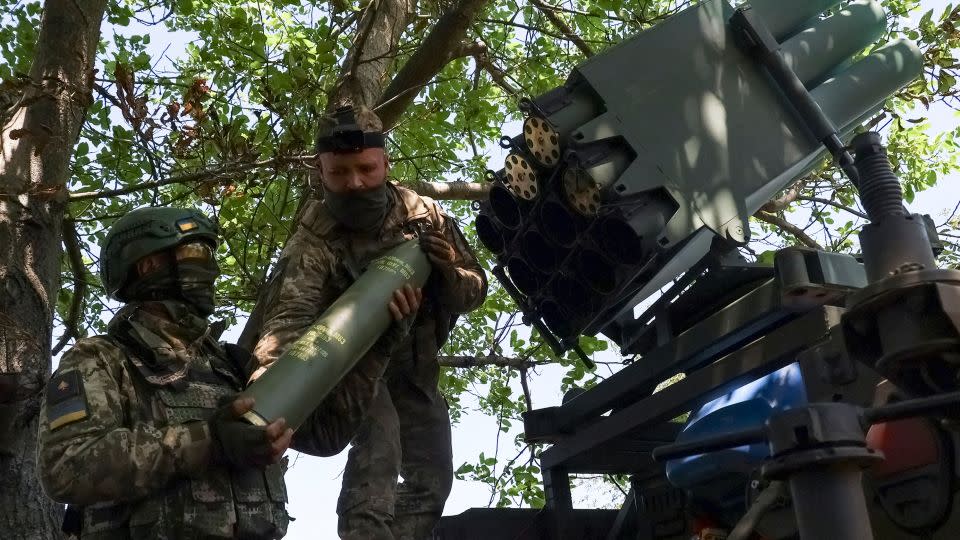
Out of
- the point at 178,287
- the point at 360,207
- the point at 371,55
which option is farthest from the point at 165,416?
the point at 371,55

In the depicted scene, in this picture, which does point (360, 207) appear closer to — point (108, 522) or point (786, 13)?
point (108, 522)

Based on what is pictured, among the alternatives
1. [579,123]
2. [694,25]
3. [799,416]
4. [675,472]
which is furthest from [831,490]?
[694,25]

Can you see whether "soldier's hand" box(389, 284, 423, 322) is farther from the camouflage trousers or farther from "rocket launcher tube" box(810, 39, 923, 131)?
"rocket launcher tube" box(810, 39, 923, 131)

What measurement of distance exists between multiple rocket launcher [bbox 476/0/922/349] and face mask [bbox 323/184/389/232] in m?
0.41

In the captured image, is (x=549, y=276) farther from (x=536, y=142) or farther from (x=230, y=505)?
(x=230, y=505)

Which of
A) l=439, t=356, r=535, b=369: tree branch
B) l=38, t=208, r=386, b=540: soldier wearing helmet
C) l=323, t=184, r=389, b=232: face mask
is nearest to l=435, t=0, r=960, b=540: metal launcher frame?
l=323, t=184, r=389, b=232: face mask

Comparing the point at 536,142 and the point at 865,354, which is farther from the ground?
the point at 536,142

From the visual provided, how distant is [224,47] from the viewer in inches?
291

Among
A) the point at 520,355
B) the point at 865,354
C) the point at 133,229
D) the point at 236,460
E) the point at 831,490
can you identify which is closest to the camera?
the point at 831,490

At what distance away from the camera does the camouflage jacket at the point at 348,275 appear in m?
3.81

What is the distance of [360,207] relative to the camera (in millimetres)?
3949

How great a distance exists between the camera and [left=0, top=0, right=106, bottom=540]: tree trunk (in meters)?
3.99

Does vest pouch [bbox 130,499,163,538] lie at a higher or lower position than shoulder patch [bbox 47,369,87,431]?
lower

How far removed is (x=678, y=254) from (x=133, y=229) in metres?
1.84
